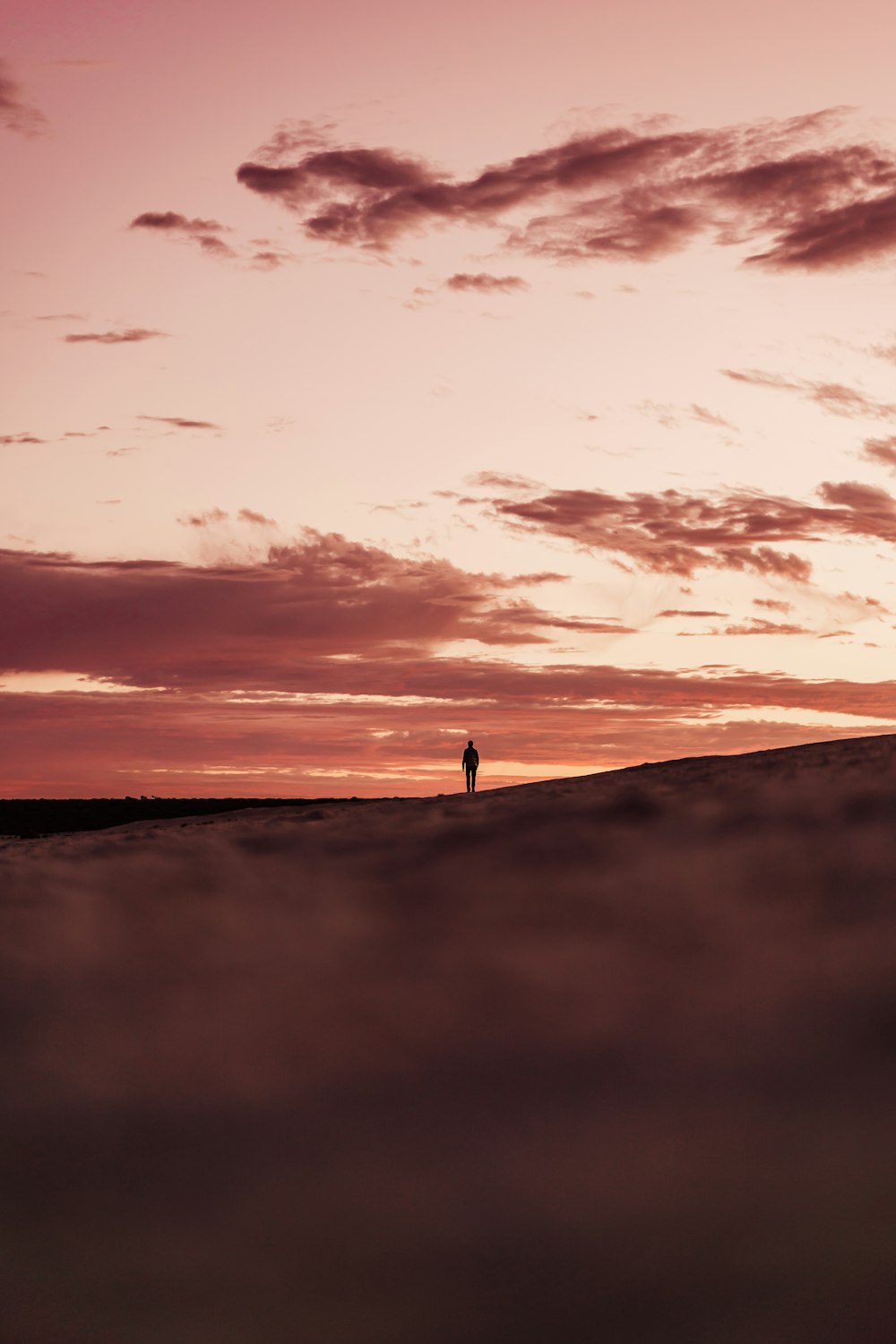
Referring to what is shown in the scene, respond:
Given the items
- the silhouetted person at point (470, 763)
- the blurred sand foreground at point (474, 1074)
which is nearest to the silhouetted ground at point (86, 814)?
the silhouetted person at point (470, 763)

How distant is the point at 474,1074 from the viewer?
3.18m

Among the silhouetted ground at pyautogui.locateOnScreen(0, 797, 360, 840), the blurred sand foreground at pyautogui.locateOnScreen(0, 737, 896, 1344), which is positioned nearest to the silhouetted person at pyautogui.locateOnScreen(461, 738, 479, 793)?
the silhouetted ground at pyautogui.locateOnScreen(0, 797, 360, 840)

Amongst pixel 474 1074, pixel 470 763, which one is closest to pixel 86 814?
→ pixel 470 763

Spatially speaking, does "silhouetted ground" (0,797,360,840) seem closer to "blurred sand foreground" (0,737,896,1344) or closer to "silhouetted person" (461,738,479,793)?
"silhouetted person" (461,738,479,793)

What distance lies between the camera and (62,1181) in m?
3.12

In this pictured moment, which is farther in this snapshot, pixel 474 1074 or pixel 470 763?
pixel 470 763

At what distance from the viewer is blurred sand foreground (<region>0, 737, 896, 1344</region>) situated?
262cm

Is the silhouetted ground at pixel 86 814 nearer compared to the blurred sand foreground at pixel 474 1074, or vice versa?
the blurred sand foreground at pixel 474 1074

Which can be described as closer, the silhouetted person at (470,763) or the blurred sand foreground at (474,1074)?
the blurred sand foreground at (474,1074)

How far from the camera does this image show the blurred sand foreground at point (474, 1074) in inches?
103

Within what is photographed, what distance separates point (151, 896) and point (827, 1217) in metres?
2.35

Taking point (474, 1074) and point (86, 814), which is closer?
point (474, 1074)

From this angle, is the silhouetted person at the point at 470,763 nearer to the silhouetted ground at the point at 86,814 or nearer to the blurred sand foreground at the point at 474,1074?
the silhouetted ground at the point at 86,814

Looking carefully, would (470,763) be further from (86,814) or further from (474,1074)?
(474,1074)
